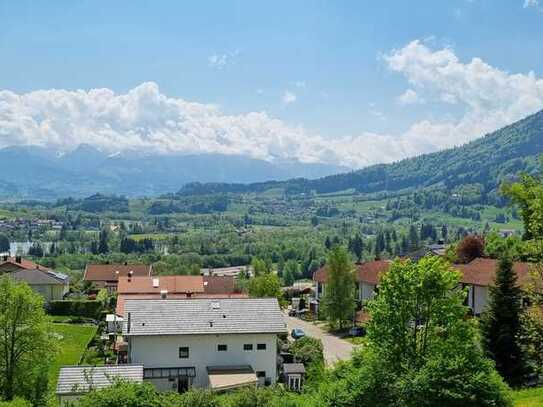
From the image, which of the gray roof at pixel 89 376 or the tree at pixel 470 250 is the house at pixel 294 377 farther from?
the tree at pixel 470 250

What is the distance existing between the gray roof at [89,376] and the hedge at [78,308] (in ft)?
129

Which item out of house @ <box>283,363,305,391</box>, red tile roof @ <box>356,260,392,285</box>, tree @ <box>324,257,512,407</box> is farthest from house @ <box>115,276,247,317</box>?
tree @ <box>324,257,512,407</box>

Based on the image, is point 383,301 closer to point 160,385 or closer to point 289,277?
point 160,385

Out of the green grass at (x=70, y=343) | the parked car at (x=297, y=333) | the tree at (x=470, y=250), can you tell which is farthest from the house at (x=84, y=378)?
the tree at (x=470, y=250)

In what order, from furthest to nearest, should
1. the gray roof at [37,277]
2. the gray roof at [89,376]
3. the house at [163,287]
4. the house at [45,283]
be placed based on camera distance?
the gray roof at [37,277], the house at [45,283], the house at [163,287], the gray roof at [89,376]

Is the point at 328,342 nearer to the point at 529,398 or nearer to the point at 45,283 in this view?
the point at 529,398

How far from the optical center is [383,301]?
2536cm

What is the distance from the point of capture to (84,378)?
3145 centimetres

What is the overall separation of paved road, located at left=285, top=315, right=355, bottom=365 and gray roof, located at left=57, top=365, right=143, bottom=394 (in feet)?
51.5

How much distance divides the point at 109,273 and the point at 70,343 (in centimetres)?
4422

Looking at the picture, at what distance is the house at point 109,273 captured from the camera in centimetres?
9562

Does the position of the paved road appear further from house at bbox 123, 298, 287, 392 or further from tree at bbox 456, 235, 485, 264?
tree at bbox 456, 235, 485, 264

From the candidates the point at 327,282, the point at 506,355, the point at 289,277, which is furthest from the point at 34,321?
the point at 289,277

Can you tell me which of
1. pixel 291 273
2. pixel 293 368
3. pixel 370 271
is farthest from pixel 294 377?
pixel 291 273
